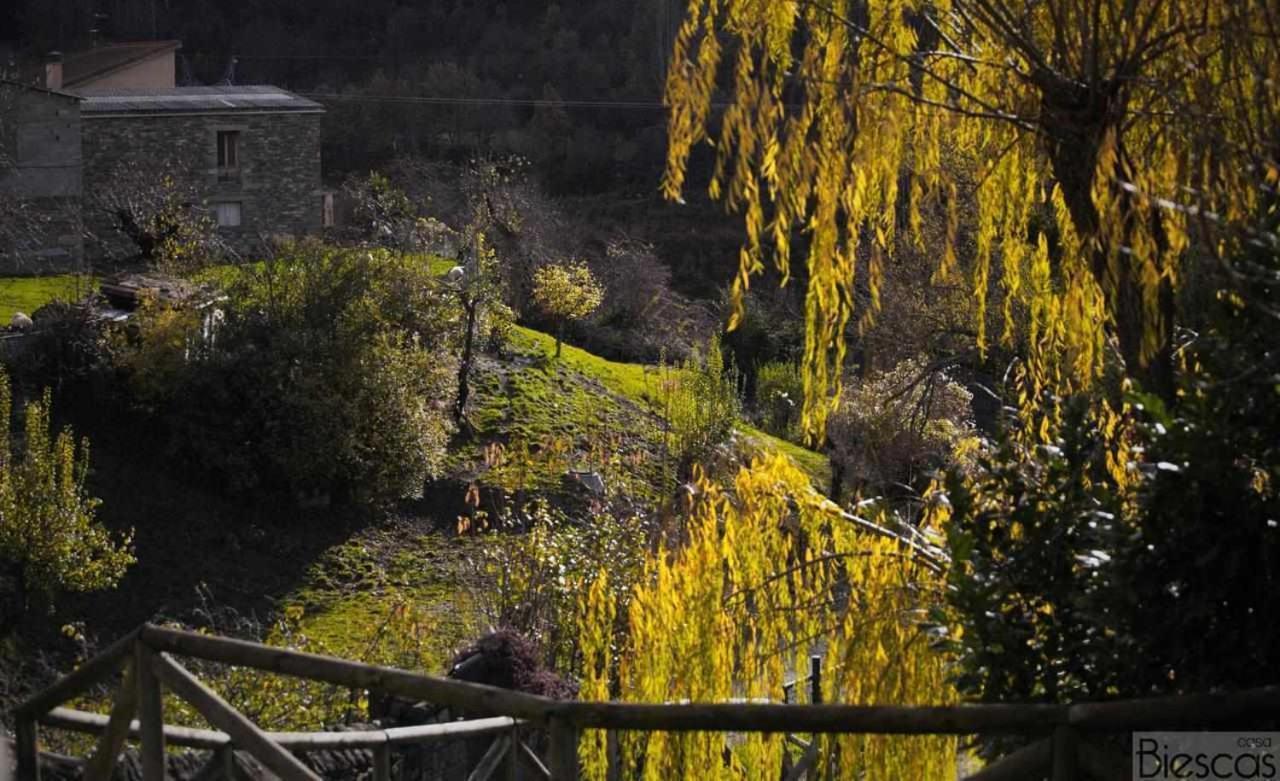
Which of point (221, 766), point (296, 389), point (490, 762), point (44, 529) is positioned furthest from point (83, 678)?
point (296, 389)

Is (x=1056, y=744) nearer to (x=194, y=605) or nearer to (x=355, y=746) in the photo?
(x=355, y=746)

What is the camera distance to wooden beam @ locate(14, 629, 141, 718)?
14.3 ft

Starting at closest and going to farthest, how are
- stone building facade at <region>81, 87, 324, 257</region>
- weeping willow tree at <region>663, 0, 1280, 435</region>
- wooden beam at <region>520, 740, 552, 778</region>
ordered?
Answer: 1. weeping willow tree at <region>663, 0, 1280, 435</region>
2. wooden beam at <region>520, 740, 552, 778</region>
3. stone building facade at <region>81, 87, 324, 257</region>

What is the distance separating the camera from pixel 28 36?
133 ft

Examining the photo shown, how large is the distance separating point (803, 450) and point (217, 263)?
910 cm

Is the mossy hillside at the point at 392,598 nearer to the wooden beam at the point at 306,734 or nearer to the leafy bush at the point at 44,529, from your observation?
the leafy bush at the point at 44,529

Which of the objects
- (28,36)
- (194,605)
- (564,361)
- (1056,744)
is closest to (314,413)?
(194,605)

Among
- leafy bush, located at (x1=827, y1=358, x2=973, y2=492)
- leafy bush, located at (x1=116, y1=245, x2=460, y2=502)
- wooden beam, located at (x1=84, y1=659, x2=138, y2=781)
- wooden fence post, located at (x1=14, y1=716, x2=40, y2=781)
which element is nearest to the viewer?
wooden beam, located at (x1=84, y1=659, x2=138, y2=781)

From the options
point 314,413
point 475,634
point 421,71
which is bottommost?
point 475,634

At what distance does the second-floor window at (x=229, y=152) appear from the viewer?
92.4ft

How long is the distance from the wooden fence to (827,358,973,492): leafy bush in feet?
41.0

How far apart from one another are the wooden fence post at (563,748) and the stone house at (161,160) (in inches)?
901

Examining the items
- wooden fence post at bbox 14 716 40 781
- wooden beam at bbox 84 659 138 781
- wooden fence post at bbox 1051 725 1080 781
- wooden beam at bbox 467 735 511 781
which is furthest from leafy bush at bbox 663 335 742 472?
wooden fence post at bbox 1051 725 1080 781

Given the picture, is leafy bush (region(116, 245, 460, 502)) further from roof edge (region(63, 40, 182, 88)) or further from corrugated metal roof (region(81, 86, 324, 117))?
roof edge (region(63, 40, 182, 88))
